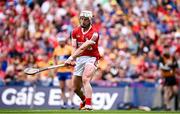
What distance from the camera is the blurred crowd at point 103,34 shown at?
29.8 metres

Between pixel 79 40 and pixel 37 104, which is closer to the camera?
pixel 79 40

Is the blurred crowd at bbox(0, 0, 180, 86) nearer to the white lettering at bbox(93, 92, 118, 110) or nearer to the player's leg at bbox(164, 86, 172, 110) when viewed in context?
the white lettering at bbox(93, 92, 118, 110)

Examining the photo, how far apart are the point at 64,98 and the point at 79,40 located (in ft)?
17.8

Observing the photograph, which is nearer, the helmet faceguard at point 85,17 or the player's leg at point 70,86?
the helmet faceguard at point 85,17

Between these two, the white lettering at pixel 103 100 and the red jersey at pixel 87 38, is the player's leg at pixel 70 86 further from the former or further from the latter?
the red jersey at pixel 87 38

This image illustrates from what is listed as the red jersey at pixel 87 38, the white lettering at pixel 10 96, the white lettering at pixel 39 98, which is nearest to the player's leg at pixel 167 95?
the white lettering at pixel 39 98

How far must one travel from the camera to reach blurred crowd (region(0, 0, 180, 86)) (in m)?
29.8

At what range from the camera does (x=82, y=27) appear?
21641 mm

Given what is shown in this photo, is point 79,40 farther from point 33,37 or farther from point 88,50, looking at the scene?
point 33,37

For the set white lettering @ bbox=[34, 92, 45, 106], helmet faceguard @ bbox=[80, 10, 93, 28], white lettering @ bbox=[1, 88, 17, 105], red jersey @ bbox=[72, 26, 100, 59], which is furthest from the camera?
white lettering @ bbox=[34, 92, 45, 106]

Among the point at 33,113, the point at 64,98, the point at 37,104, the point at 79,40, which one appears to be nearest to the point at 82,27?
the point at 79,40

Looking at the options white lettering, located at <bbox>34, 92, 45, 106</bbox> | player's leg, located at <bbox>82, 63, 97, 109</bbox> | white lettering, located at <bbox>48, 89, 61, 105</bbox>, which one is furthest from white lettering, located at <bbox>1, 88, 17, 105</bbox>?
player's leg, located at <bbox>82, 63, 97, 109</bbox>

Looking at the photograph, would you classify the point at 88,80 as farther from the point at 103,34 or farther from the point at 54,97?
the point at 103,34

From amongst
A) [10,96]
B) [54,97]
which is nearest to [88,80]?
[54,97]
